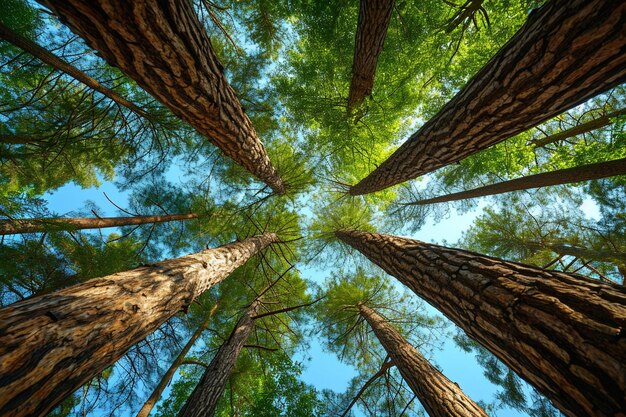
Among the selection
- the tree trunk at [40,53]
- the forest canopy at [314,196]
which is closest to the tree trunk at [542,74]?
the forest canopy at [314,196]

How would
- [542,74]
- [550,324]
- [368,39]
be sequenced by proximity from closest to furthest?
[550,324], [542,74], [368,39]

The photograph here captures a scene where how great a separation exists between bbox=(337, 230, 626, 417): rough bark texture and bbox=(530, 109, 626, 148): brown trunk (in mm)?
4483

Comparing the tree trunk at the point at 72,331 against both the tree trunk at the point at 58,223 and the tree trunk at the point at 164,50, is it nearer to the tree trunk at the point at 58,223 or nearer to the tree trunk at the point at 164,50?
the tree trunk at the point at 164,50

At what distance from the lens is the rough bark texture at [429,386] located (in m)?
2.83

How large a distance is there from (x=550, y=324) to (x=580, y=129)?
5909 millimetres

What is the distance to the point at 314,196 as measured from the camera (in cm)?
812

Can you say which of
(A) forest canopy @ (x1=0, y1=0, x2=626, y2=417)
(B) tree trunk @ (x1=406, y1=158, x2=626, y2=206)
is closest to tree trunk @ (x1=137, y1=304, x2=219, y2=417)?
(A) forest canopy @ (x1=0, y1=0, x2=626, y2=417)

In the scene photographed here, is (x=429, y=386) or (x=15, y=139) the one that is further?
(x=15, y=139)

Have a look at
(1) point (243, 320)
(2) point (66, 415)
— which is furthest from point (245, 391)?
(2) point (66, 415)

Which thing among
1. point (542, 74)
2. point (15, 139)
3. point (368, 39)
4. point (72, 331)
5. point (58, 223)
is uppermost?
point (368, 39)

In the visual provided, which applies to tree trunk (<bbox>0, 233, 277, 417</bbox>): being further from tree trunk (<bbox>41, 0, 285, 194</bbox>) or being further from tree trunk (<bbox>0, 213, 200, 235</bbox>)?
tree trunk (<bbox>0, 213, 200, 235</bbox>)

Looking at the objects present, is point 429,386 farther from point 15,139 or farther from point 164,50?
point 15,139

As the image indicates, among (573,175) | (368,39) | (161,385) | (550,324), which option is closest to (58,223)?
(161,385)

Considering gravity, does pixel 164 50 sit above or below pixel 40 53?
below
